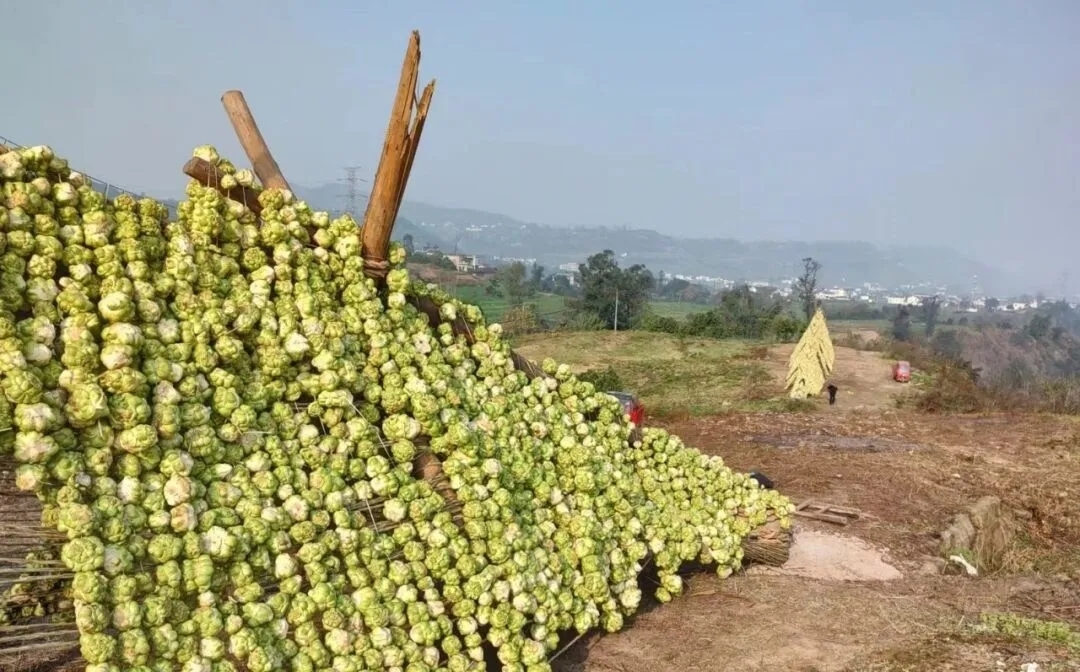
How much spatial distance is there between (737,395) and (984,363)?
180 ft

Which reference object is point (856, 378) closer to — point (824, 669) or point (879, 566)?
point (879, 566)

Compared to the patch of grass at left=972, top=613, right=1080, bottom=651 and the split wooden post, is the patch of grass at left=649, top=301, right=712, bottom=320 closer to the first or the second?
the patch of grass at left=972, top=613, right=1080, bottom=651

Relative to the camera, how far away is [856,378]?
28.5 m

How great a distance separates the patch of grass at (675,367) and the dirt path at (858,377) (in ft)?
2.74

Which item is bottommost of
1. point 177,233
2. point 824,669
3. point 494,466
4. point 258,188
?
point 824,669

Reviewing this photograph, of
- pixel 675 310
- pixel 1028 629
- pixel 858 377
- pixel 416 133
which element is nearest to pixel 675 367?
pixel 858 377

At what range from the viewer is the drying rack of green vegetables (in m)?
2.91

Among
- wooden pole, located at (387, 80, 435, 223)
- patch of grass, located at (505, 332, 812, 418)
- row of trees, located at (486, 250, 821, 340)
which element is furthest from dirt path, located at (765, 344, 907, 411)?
wooden pole, located at (387, 80, 435, 223)

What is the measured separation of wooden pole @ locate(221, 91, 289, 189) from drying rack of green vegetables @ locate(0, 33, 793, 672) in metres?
0.02

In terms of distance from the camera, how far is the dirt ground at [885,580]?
5.00 m

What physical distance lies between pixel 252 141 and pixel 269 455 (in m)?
2.25

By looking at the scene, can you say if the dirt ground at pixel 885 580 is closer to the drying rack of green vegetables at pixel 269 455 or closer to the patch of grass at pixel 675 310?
the drying rack of green vegetables at pixel 269 455

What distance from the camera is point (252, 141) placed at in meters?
4.94

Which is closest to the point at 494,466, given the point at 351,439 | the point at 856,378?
the point at 351,439
